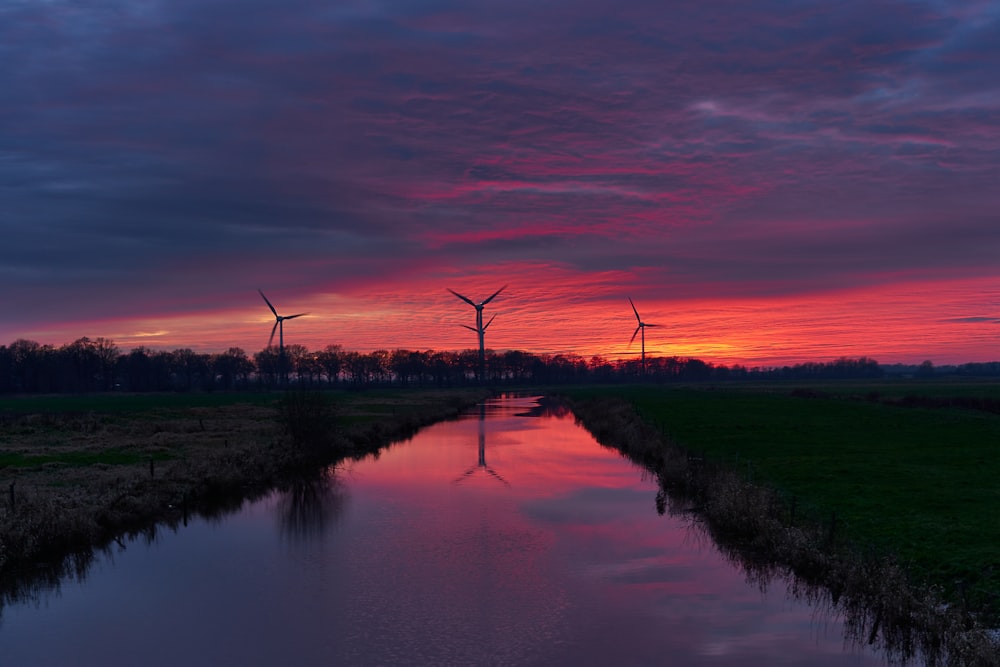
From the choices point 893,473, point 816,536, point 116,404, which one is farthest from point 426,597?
point 116,404

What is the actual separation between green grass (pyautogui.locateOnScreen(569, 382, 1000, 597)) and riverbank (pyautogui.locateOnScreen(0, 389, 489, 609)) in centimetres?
2202

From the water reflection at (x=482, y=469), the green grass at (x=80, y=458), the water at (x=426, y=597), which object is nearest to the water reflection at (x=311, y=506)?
the water at (x=426, y=597)

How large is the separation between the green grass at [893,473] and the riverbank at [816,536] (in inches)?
5.8

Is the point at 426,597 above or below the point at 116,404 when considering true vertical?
below

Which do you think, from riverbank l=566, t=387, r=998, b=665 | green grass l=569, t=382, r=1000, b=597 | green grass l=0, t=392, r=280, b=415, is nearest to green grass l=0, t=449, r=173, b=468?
riverbank l=566, t=387, r=998, b=665

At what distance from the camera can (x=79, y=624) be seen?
17.6 m

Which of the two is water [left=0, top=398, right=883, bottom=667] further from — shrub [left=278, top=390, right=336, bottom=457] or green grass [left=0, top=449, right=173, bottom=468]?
shrub [left=278, top=390, right=336, bottom=457]

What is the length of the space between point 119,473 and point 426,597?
2098cm

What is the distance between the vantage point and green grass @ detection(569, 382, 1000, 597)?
19.3 meters

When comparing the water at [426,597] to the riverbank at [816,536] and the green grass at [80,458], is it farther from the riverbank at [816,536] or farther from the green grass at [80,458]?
the green grass at [80,458]

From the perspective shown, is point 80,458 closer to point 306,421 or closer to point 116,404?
point 306,421

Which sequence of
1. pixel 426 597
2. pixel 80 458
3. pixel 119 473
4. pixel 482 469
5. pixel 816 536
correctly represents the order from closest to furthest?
pixel 426 597 → pixel 816 536 → pixel 119 473 → pixel 80 458 → pixel 482 469

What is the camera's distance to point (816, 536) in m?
20.8

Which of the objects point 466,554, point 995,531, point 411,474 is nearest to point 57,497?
point 466,554
